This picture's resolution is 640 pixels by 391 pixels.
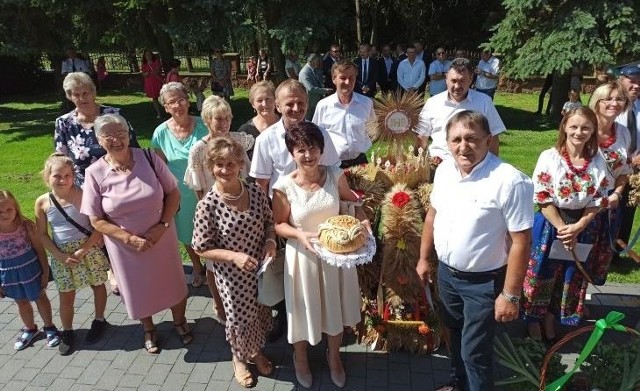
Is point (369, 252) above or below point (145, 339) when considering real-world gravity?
above

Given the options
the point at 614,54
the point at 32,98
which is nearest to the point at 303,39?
the point at 614,54

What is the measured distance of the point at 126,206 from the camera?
3424 mm

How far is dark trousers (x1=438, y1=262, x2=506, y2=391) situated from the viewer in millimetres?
2824

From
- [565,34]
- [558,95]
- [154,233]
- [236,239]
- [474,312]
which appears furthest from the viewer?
[558,95]

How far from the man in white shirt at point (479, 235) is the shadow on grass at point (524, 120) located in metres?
9.34

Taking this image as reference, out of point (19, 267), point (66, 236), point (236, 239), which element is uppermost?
point (236, 239)

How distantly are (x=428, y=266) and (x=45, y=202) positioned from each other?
9.63 feet

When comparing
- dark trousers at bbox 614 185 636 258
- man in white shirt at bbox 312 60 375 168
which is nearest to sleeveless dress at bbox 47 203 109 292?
man in white shirt at bbox 312 60 375 168

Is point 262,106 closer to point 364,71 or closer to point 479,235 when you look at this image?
point 479,235

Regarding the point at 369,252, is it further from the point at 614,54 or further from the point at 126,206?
the point at 614,54

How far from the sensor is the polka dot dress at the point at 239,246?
320 centimetres

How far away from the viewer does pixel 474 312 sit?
2857 millimetres

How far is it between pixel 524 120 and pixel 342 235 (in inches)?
424

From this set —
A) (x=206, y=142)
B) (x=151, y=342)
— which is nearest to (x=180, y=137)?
(x=206, y=142)
